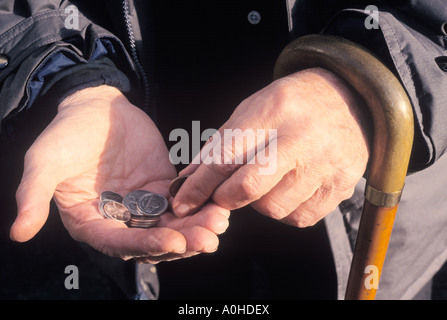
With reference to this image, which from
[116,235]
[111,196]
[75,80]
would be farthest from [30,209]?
[75,80]

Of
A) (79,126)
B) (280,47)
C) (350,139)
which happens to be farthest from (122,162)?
(350,139)

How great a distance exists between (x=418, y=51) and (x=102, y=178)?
1.30 m

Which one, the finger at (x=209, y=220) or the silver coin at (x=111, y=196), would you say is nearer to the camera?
the finger at (x=209, y=220)

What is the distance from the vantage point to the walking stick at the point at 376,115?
3.75ft

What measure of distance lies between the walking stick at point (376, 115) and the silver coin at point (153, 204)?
2.39 feet

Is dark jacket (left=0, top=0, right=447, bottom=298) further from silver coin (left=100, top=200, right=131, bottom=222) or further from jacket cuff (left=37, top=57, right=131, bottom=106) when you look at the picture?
silver coin (left=100, top=200, right=131, bottom=222)

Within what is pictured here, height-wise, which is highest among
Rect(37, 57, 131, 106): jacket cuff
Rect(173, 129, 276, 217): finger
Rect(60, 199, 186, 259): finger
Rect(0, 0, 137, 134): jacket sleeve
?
Rect(0, 0, 137, 134): jacket sleeve

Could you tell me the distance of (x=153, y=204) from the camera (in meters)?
1.50

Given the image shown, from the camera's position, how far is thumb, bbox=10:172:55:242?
1.14m

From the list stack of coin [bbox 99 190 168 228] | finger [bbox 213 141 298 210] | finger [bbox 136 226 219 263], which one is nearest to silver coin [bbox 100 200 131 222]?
stack of coin [bbox 99 190 168 228]

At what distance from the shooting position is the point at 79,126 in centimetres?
148

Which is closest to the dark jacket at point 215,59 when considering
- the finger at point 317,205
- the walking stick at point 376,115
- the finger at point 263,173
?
the walking stick at point 376,115

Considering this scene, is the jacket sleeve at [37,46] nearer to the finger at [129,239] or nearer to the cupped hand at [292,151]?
the finger at [129,239]

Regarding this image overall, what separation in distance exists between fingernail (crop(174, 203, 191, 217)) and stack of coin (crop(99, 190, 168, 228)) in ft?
0.47
